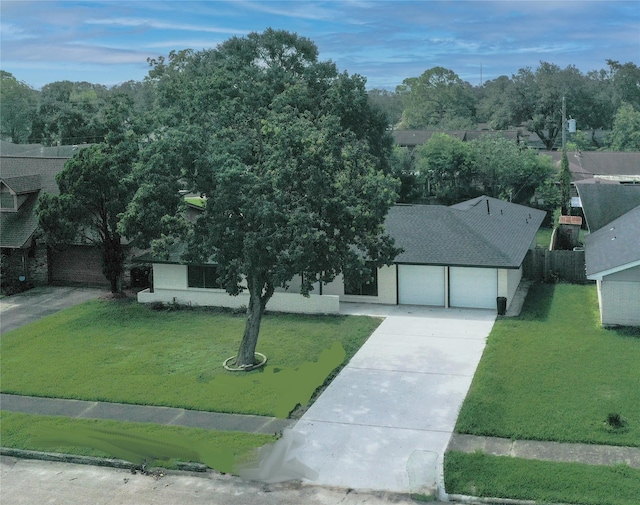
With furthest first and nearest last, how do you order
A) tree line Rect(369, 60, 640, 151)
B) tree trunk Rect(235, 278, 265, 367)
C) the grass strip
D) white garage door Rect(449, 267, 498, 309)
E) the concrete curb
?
tree line Rect(369, 60, 640, 151), white garage door Rect(449, 267, 498, 309), tree trunk Rect(235, 278, 265, 367), the concrete curb, the grass strip

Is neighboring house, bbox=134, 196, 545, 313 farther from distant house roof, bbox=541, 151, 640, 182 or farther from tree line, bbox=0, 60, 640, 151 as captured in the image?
distant house roof, bbox=541, 151, 640, 182

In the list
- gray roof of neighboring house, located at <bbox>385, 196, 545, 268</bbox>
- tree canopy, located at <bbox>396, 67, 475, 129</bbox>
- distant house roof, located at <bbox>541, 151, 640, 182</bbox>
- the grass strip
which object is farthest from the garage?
tree canopy, located at <bbox>396, 67, 475, 129</bbox>

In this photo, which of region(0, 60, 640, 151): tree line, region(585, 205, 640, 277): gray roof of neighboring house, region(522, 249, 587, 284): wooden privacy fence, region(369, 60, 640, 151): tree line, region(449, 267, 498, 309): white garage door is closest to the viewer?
region(585, 205, 640, 277): gray roof of neighboring house

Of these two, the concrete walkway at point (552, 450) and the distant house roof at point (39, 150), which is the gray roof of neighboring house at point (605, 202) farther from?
the distant house roof at point (39, 150)

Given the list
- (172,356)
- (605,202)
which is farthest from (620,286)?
(172,356)

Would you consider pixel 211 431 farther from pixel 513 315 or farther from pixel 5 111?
pixel 5 111

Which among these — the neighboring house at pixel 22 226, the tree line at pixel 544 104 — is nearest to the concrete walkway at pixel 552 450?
the neighboring house at pixel 22 226
